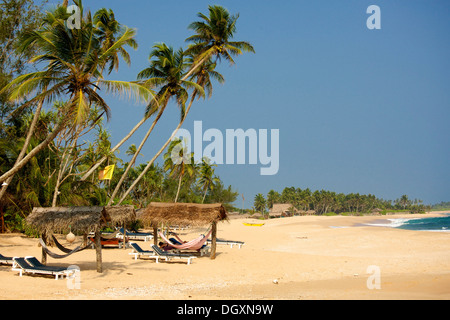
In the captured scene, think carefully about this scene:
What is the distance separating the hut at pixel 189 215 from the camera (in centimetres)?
1464

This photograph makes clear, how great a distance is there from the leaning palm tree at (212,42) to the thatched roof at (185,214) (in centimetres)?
623

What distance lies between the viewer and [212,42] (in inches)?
880

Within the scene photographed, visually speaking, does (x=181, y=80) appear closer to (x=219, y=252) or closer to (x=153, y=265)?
(x=219, y=252)

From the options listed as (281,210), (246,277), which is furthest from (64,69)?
(281,210)

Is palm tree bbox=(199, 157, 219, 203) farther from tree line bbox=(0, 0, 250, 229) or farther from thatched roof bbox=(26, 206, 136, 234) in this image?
thatched roof bbox=(26, 206, 136, 234)

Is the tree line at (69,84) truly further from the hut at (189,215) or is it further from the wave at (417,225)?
the wave at (417,225)

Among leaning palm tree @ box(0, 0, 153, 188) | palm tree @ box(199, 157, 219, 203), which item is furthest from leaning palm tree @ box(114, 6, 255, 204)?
palm tree @ box(199, 157, 219, 203)

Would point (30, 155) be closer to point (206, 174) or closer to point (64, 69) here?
point (64, 69)

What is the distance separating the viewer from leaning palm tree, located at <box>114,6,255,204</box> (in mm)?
21663

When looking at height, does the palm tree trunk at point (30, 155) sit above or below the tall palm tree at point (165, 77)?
below

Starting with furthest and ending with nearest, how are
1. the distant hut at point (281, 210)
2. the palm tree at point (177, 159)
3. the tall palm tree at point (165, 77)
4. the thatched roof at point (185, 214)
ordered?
the distant hut at point (281, 210) < the palm tree at point (177, 159) < the tall palm tree at point (165, 77) < the thatched roof at point (185, 214)

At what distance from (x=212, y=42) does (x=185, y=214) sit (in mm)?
11203

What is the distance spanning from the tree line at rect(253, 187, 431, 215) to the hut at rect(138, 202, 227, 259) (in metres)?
76.4

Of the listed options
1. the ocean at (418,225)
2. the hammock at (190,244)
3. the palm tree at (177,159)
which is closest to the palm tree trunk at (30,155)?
the hammock at (190,244)
